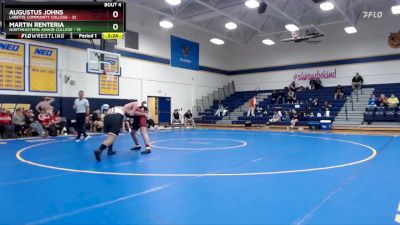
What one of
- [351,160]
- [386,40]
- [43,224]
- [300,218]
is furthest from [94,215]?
[386,40]

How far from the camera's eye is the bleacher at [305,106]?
19.8 metres

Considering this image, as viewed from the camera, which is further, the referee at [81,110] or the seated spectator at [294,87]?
the seated spectator at [294,87]

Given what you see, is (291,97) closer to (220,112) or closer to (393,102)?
(220,112)

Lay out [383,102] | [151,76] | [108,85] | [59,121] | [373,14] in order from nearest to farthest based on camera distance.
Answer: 1. [59,121]
2. [108,85]
3. [383,102]
4. [373,14]
5. [151,76]

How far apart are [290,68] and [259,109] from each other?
5.65 m

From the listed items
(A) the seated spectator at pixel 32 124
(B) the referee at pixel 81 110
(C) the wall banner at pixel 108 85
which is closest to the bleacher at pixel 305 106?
(C) the wall banner at pixel 108 85

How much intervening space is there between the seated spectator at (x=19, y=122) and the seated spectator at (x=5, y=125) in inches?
9.9

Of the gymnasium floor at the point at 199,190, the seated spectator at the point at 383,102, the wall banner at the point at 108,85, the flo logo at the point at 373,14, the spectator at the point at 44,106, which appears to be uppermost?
the flo logo at the point at 373,14

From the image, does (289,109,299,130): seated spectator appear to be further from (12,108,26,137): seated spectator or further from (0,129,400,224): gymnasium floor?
(12,108,26,137): seated spectator

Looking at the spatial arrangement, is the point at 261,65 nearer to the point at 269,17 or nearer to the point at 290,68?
the point at 290,68

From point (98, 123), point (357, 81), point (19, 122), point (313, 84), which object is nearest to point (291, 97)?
point (313, 84)
